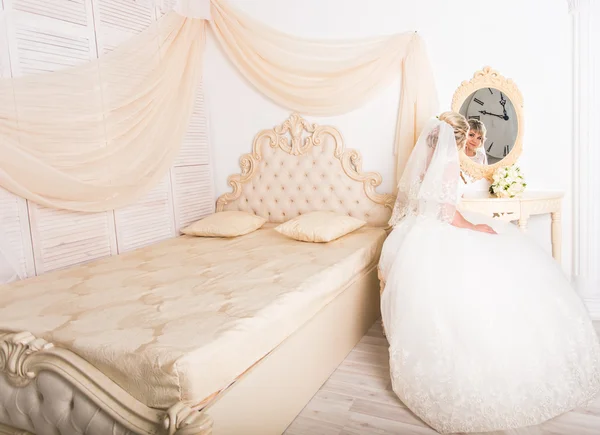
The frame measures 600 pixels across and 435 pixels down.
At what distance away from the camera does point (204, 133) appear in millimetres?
4414

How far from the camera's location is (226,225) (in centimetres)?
387

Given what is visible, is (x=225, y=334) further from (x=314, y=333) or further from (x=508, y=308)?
(x=508, y=308)

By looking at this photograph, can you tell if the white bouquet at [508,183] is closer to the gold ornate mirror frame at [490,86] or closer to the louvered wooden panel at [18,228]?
the gold ornate mirror frame at [490,86]

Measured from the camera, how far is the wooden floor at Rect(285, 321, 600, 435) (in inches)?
83.2

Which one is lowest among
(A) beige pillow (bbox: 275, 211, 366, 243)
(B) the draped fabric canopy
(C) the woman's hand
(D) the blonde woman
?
(A) beige pillow (bbox: 275, 211, 366, 243)

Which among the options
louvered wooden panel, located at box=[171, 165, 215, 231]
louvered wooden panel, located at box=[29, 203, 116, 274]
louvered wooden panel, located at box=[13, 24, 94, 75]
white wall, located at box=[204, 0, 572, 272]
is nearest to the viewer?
louvered wooden panel, located at box=[13, 24, 94, 75]

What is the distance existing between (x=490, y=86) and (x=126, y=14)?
2.73 m

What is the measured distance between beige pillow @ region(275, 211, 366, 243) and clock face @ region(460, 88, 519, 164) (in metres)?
1.10

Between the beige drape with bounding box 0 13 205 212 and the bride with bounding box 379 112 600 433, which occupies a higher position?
the beige drape with bounding box 0 13 205 212

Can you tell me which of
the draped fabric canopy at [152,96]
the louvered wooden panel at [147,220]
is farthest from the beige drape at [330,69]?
the louvered wooden panel at [147,220]

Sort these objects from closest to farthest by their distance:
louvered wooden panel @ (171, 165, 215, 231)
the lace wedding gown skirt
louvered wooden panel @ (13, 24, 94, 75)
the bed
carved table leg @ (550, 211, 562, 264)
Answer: the bed, the lace wedding gown skirt, louvered wooden panel @ (13, 24, 94, 75), carved table leg @ (550, 211, 562, 264), louvered wooden panel @ (171, 165, 215, 231)

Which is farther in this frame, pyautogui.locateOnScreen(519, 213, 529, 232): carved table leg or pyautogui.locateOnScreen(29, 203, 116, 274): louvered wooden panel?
pyautogui.locateOnScreen(519, 213, 529, 232): carved table leg

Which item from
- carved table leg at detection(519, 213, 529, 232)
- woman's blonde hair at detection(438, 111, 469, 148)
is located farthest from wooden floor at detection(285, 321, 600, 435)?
woman's blonde hair at detection(438, 111, 469, 148)

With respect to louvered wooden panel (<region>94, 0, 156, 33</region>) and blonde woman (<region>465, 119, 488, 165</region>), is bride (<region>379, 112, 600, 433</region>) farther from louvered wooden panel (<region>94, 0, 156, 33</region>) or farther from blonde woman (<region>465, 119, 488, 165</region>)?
louvered wooden panel (<region>94, 0, 156, 33</region>)
